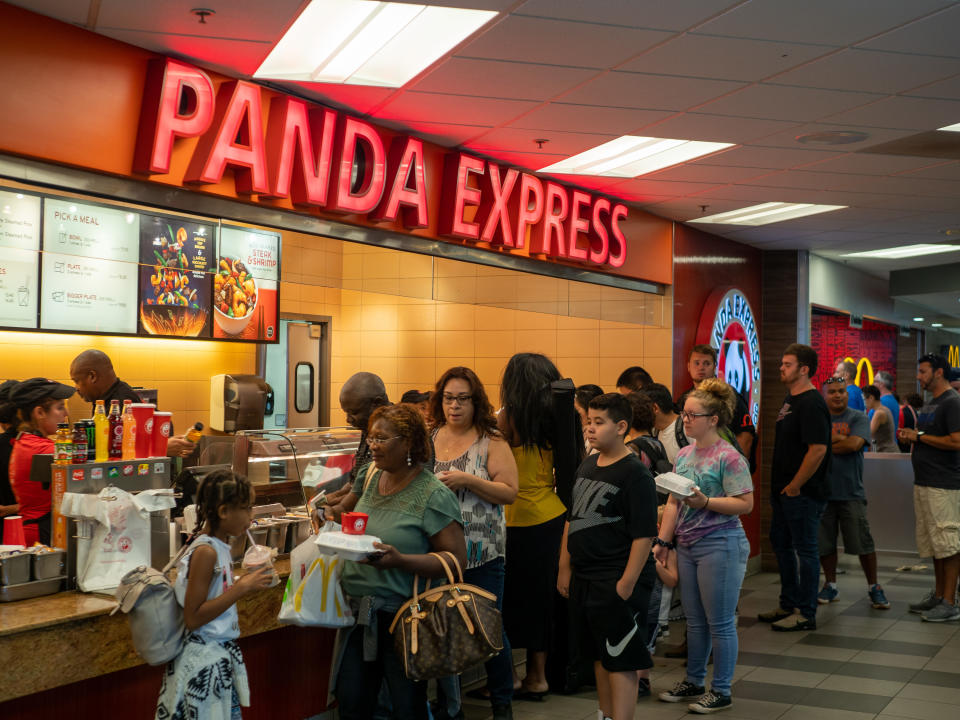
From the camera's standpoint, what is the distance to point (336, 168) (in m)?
4.76

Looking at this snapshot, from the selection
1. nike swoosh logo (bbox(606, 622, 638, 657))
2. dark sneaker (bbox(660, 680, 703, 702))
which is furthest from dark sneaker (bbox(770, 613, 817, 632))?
nike swoosh logo (bbox(606, 622, 638, 657))

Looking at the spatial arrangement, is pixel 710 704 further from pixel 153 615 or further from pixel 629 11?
pixel 629 11

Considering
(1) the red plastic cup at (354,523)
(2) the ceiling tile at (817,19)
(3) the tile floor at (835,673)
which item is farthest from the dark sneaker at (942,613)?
(1) the red plastic cup at (354,523)

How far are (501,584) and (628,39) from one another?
2416 mm

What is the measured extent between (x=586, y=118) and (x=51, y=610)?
359 centimetres

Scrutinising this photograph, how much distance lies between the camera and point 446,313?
8.90 m

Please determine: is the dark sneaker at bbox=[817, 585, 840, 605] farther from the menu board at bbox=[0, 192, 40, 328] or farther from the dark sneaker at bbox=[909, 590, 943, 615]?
the menu board at bbox=[0, 192, 40, 328]

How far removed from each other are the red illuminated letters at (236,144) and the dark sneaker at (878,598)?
5.47m

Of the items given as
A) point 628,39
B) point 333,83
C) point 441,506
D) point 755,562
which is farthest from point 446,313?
point 441,506

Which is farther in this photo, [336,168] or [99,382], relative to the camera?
[99,382]

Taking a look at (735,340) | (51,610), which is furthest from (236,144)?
(735,340)

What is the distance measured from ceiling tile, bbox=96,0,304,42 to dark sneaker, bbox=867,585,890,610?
232 inches

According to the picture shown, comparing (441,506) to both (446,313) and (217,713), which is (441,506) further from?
(446,313)

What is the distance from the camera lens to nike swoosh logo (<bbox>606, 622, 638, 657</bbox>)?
3.72 metres
